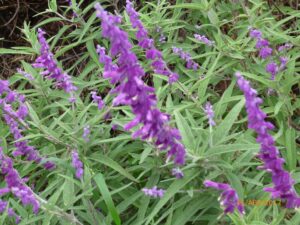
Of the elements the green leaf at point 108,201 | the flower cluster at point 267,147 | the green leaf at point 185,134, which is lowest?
the green leaf at point 108,201

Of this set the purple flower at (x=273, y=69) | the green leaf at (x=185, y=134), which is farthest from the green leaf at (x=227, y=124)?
the purple flower at (x=273, y=69)

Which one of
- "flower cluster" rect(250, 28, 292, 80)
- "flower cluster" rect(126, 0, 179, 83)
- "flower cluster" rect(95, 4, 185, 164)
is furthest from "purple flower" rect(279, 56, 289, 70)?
"flower cluster" rect(95, 4, 185, 164)

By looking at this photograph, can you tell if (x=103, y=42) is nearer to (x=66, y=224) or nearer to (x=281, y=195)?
(x=66, y=224)

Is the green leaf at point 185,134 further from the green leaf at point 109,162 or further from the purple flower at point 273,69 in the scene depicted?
the purple flower at point 273,69

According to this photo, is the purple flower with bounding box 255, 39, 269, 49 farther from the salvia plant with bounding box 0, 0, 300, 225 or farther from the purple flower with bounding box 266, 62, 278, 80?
the purple flower with bounding box 266, 62, 278, 80

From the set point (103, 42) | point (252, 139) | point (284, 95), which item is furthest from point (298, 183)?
point (103, 42)

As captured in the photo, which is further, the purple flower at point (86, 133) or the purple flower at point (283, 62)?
the purple flower at point (283, 62)
